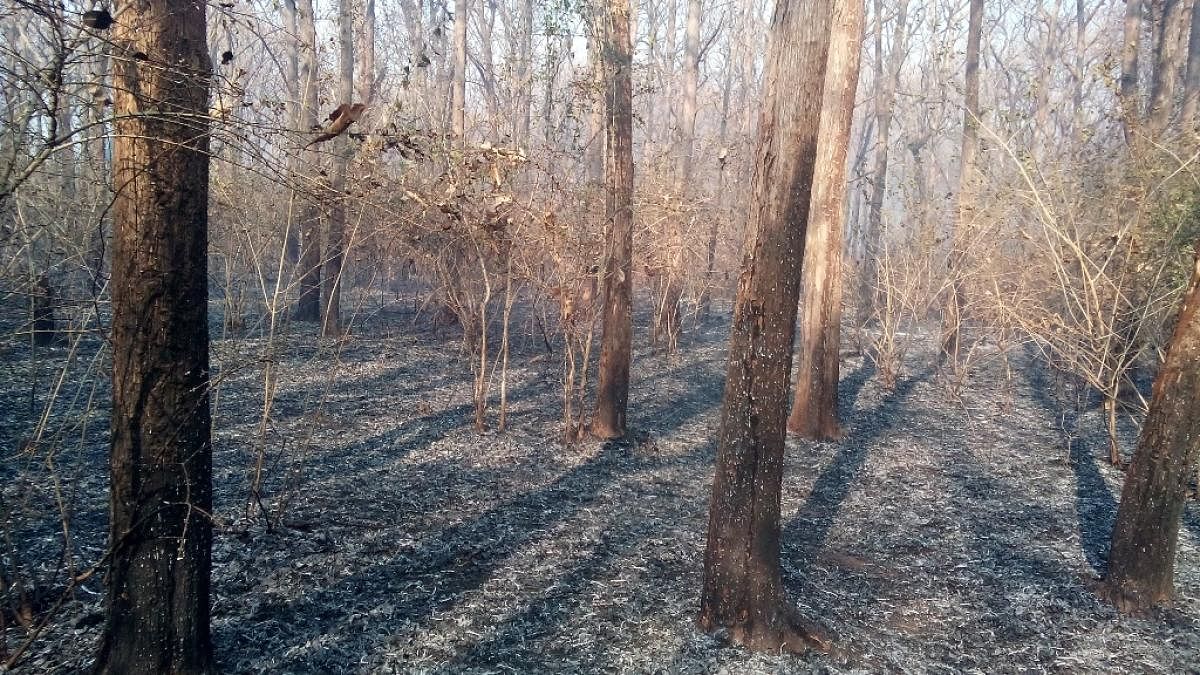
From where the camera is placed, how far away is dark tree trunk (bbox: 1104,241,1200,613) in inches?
175

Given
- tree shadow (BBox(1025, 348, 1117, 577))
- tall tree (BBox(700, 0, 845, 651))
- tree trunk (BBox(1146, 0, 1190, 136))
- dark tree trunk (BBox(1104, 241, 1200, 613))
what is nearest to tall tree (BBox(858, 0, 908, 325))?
tree trunk (BBox(1146, 0, 1190, 136))

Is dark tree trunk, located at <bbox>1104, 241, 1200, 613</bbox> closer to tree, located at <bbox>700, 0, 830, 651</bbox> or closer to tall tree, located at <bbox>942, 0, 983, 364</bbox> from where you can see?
tall tree, located at <bbox>942, 0, 983, 364</bbox>

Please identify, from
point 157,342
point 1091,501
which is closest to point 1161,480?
point 1091,501

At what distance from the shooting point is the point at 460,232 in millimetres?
6988

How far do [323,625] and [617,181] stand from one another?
5031mm

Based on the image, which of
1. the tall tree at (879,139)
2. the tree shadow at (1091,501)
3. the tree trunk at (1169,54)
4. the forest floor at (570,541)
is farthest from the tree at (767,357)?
the tall tree at (879,139)

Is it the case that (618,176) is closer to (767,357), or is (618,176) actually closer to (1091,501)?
(767,357)

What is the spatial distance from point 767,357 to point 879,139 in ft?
51.3

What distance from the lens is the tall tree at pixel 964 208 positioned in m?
10.2

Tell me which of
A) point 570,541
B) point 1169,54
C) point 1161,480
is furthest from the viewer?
point 1169,54

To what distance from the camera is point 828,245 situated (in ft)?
27.5

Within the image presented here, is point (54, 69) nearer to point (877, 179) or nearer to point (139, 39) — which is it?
point (139, 39)

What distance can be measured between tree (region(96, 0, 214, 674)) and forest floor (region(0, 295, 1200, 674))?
0.30 m

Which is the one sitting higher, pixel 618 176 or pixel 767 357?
pixel 618 176
